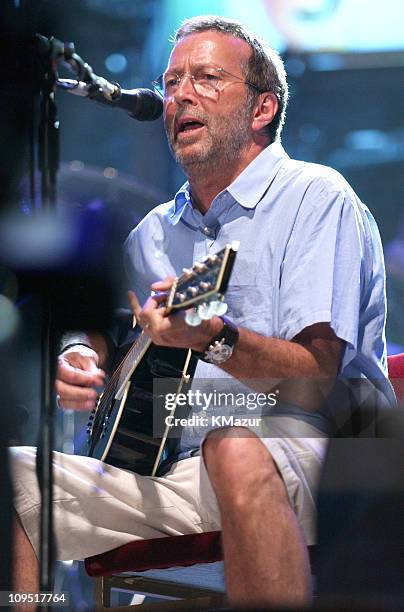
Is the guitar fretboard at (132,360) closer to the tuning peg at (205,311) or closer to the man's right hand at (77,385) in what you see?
the man's right hand at (77,385)

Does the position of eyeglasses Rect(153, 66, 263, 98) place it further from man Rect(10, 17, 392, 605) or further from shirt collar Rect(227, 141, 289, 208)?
shirt collar Rect(227, 141, 289, 208)

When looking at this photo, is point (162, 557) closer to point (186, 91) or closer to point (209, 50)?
point (186, 91)

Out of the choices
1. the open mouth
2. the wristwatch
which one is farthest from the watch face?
the open mouth

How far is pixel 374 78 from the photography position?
2.89 meters

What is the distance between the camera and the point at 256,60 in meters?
2.45

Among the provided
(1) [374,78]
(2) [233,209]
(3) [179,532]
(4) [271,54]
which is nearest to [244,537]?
(3) [179,532]

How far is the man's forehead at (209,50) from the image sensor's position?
2.38m

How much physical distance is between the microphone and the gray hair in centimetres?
43

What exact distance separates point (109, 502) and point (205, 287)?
2.25 feet

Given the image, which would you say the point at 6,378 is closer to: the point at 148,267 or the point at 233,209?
the point at 148,267

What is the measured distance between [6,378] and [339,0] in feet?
5.18

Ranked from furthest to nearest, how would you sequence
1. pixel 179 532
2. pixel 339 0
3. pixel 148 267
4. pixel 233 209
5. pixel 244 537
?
1. pixel 339 0
2. pixel 148 267
3. pixel 233 209
4. pixel 179 532
5. pixel 244 537

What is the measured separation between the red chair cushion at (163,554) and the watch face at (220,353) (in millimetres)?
423

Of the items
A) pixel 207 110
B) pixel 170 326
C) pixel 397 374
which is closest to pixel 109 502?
pixel 170 326
